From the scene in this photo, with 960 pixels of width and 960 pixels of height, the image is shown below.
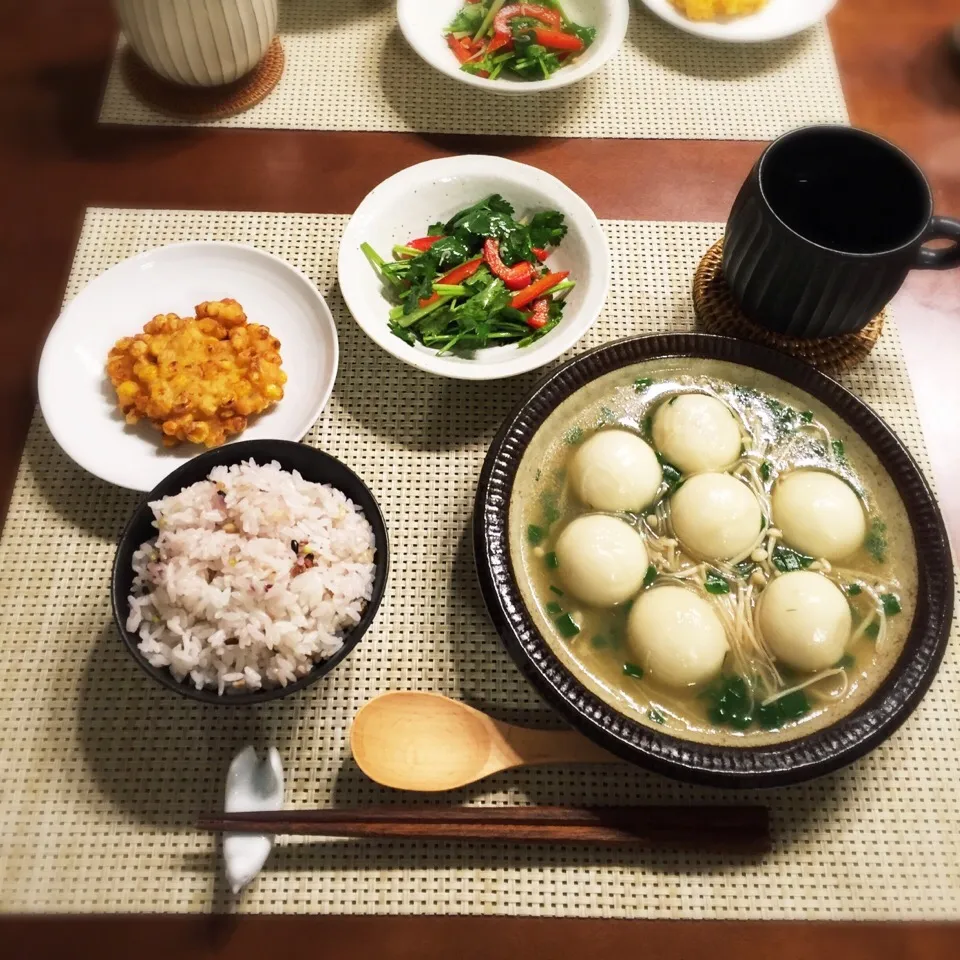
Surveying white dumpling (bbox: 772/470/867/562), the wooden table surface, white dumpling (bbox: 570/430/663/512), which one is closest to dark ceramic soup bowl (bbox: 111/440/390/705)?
white dumpling (bbox: 570/430/663/512)

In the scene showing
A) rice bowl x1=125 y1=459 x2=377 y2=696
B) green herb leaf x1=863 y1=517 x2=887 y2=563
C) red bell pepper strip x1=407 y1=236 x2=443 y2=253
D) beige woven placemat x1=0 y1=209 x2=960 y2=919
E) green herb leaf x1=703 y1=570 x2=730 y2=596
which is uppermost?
red bell pepper strip x1=407 y1=236 x2=443 y2=253

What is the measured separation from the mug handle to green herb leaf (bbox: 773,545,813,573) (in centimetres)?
50

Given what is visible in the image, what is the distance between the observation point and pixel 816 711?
3.67 ft

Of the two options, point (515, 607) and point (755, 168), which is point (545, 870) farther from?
point (755, 168)

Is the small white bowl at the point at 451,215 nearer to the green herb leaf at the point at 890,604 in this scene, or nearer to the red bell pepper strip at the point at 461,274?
the red bell pepper strip at the point at 461,274

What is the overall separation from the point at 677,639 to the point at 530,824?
13.5 inches

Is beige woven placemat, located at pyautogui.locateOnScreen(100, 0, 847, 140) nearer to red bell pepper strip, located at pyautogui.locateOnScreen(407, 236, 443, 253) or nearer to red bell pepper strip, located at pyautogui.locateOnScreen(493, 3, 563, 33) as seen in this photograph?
red bell pepper strip, located at pyautogui.locateOnScreen(493, 3, 563, 33)

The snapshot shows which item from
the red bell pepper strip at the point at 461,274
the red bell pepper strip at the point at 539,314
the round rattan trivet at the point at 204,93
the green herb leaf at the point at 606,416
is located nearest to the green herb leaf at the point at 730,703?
the green herb leaf at the point at 606,416

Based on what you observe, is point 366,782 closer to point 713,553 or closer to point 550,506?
point 550,506

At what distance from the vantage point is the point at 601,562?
1.17 meters

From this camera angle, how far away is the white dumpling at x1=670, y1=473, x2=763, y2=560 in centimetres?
121

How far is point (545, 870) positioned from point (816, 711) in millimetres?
457

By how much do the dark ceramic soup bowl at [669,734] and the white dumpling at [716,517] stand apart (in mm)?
216

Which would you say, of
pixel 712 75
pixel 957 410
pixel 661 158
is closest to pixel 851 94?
pixel 712 75
